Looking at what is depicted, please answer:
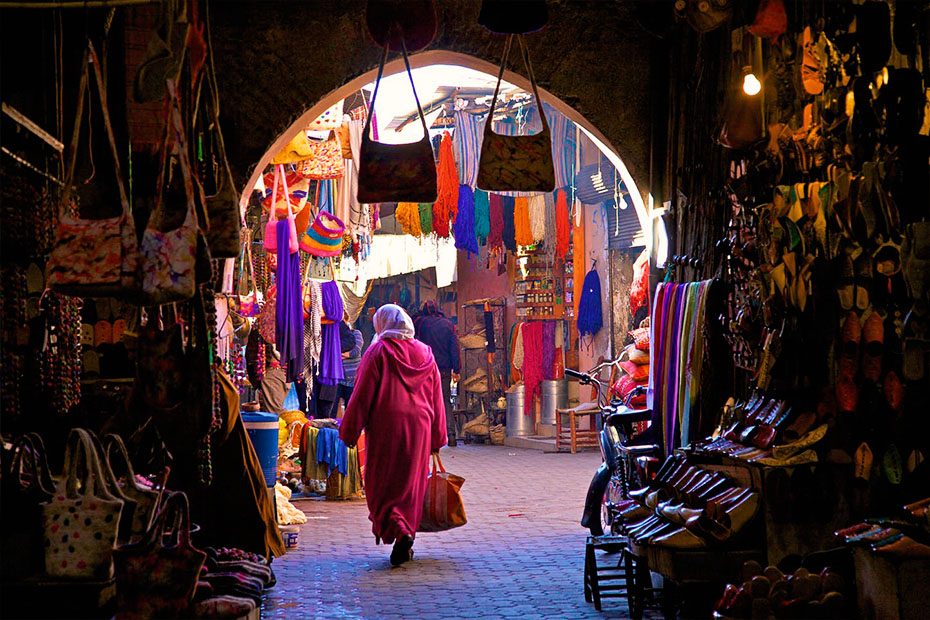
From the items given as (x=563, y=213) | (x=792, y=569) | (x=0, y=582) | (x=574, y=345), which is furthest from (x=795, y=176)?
(x=574, y=345)

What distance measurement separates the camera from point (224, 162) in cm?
360

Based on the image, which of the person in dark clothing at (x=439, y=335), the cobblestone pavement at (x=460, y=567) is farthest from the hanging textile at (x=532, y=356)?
the cobblestone pavement at (x=460, y=567)

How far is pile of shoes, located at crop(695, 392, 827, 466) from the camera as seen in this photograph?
424 centimetres

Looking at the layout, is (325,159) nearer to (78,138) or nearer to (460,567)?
(460,567)

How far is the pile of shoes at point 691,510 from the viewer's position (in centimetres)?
418

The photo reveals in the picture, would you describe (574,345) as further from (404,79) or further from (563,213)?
(404,79)

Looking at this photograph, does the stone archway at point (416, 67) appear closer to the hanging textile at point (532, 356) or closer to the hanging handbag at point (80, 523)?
the hanging handbag at point (80, 523)

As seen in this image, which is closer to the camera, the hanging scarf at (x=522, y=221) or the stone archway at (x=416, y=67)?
the stone archway at (x=416, y=67)

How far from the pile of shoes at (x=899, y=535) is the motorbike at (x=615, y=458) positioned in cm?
245

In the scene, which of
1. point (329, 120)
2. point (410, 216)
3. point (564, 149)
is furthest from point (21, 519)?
point (564, 149)

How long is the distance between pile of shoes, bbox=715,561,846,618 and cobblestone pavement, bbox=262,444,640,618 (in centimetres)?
188

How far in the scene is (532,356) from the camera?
16.3 metres

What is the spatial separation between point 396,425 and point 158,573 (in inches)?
166

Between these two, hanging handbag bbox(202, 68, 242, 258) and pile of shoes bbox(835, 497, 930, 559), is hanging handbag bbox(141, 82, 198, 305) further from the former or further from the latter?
pile of shoes bbox(835, 497, 930, 559)
